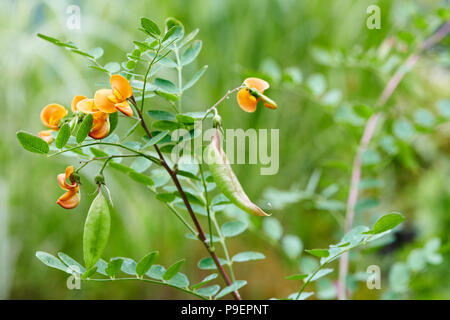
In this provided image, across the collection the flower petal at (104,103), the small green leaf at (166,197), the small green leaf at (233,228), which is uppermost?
the flower petal at (104,103)

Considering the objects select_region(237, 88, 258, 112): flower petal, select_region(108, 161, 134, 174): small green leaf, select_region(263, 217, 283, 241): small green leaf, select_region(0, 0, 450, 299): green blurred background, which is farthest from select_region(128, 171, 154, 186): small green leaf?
select_region(0, 0, 450, 299): green blurred background

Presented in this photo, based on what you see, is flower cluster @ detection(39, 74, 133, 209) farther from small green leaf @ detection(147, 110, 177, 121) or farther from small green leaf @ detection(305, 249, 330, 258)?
small green leaf @ detection(305, 249, 330, 258)

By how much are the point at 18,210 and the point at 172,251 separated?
455mm

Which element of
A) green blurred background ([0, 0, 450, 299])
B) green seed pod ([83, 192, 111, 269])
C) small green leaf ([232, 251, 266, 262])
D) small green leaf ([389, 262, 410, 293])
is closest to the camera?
green seed pod ([83, 192, 111, 269])

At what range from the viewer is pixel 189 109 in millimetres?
1354

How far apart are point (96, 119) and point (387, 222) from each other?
8.3 inches

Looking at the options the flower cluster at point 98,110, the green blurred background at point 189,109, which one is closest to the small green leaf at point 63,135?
the flower cluster at point 98,110

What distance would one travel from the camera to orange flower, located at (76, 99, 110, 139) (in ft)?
0.94

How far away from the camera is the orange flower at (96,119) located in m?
0.29

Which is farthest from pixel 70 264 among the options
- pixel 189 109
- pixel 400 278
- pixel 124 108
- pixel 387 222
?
pixel 189 109

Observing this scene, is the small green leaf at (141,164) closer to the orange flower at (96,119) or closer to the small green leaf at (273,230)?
the orange flower at (96,119)

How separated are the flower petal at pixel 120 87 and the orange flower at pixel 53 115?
6cm

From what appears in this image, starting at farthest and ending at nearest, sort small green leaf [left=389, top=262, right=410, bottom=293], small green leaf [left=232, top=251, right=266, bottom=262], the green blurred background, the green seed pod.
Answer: the green blurred background
small green leaf [left=389, top=262, right=410, bottom=293]
small green leaf [left=232, top=251, right=266, bottom=262]
the green seed pod
